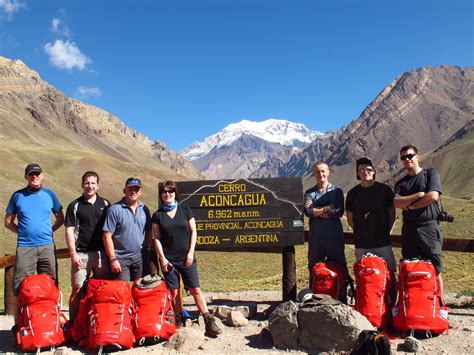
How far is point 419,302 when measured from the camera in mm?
6922

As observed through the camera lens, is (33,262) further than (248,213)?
No

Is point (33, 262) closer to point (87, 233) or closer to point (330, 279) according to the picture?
point (87, 233)

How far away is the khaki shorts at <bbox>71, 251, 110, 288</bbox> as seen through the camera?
7488 mm

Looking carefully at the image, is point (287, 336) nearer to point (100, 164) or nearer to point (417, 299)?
point (417, 299)

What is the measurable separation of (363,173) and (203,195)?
3.40 m

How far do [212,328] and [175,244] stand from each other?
59.8 inches

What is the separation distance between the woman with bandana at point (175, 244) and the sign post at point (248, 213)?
1.56 m

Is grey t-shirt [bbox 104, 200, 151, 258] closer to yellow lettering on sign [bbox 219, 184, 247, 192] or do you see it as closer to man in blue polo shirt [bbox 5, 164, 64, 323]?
man in blue polo shirt [bbox 5, 164, 64, 323]

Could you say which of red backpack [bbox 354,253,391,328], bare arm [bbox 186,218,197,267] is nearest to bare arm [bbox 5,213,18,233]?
bare arm [bbox 186,218,197,267]

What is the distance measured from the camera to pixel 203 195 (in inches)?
368

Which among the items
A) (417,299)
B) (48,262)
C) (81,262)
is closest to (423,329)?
(417,299)

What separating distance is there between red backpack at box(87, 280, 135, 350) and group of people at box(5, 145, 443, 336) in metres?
0.40

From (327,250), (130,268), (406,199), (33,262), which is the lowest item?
(130,268)

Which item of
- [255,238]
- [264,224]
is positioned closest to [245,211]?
[264,224]
